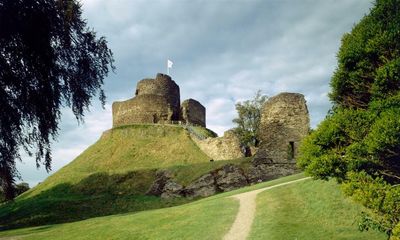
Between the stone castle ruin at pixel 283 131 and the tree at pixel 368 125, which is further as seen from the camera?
the stone castle ruin at pixel 283 131

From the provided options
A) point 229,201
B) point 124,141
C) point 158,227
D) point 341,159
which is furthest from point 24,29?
point 124,141

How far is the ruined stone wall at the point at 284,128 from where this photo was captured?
2945 centimetres

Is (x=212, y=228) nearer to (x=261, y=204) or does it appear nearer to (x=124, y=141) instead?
(x=261, y=204)

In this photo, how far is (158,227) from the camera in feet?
50.0

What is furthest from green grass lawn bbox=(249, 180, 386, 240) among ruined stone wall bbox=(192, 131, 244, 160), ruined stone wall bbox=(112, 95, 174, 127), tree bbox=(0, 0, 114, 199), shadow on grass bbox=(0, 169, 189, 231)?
ruined stone wall bbox=(112, 95, 174, 127)

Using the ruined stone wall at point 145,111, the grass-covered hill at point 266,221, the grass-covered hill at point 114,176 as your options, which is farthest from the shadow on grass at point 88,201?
the ruined stone wall at point 145,111

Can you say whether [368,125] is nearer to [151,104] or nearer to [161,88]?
[151,104]

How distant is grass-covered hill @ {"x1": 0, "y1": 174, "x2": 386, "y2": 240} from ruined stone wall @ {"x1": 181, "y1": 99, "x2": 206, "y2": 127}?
35.0 m

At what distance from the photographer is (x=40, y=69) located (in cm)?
1223

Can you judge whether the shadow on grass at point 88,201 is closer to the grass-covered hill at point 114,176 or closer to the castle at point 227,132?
the grass-covered hill at point 114,176

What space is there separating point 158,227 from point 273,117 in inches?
676

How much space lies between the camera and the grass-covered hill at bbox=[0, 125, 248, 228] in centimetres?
2594

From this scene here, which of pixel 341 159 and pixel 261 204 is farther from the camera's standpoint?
pixel 261 204

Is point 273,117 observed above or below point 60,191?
above
